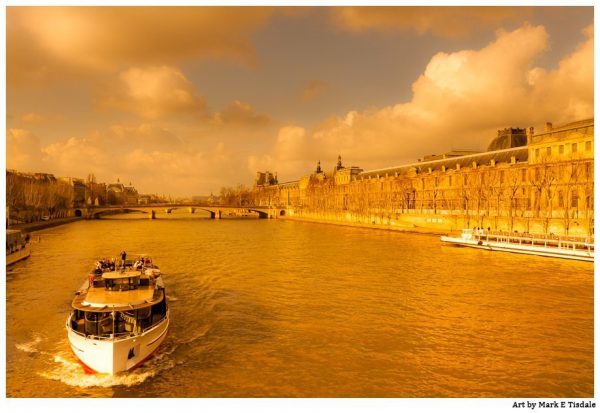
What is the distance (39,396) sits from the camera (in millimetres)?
13812

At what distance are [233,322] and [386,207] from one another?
243 feet

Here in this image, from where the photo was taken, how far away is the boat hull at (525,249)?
37.6 m

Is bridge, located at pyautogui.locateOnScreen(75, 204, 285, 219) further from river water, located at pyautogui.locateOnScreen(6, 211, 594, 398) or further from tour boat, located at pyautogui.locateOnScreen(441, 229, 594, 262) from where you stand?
river water, located at pyautogui.locateOnScreen(6, 211, 594, 398)

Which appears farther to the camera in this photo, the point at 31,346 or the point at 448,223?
the point at 448,223

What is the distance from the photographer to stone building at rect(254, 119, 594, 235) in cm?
5659

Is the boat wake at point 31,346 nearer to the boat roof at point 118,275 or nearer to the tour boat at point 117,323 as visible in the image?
the tour boat at point 117,323

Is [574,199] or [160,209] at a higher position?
[574,199]

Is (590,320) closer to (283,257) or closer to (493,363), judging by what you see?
(493,363)

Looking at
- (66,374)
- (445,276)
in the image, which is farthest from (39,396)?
(445,276)

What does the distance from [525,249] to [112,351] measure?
37.6m

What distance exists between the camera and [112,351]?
14250 millimetres

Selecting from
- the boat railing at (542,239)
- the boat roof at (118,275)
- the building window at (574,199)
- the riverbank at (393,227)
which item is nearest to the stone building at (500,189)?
the building window at (574,199)

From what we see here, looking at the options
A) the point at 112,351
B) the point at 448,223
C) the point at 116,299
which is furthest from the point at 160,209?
the point at 112,351

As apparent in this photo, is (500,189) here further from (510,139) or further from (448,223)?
(510,139)
